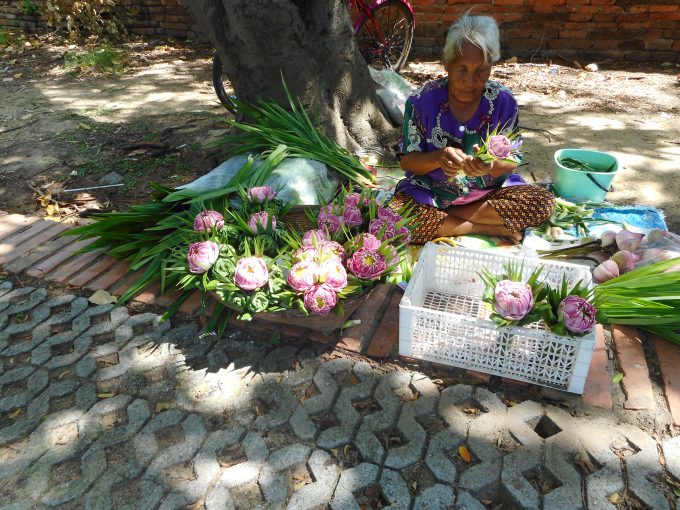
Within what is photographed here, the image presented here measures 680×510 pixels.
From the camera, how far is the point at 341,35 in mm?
3303

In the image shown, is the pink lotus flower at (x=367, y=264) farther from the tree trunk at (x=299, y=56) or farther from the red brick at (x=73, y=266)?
the tree trunk at (x=299, y=56)

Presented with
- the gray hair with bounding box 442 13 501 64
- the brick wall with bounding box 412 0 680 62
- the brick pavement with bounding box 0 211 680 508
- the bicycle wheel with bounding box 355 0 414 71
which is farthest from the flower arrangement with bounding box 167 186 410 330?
the brick wall with bounding box 412 0 680 62

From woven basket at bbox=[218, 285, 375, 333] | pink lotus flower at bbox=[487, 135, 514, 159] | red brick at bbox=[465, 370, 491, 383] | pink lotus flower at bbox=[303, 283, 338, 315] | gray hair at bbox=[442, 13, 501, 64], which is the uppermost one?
gray hair at bbox=[442, 13, 501, 64]

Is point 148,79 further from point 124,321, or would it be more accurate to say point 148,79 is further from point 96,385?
point 96,385

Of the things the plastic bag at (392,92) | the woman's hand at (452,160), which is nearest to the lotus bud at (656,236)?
the woman's hand at (452,160)

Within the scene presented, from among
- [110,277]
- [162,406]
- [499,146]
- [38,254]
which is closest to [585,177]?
[499,146]

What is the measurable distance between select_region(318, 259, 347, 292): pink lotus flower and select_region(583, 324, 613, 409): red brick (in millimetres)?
973

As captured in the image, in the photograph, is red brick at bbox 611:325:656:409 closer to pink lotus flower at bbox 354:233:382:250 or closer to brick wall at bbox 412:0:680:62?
pink lotus flower at bbox 354:233:382:250

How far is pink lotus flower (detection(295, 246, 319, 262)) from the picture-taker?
Result: 6.08 feet

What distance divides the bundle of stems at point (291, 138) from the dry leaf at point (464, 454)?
175 centimetres

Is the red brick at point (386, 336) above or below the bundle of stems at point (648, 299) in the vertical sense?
below

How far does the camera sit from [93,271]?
249 centimetres

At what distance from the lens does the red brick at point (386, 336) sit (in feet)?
6.49

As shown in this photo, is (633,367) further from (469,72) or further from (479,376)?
(469,72)
